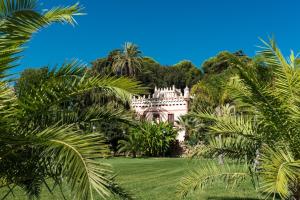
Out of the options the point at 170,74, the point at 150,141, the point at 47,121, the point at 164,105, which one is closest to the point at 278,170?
the point at 47,121

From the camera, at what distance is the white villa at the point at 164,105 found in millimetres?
41938

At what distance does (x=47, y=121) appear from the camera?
514cm

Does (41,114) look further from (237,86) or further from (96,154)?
(237,86)

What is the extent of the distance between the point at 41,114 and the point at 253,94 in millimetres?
3094

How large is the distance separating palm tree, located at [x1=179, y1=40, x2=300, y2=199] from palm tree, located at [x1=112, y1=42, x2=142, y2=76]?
36437mm

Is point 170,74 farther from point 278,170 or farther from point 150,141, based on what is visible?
point 278,170

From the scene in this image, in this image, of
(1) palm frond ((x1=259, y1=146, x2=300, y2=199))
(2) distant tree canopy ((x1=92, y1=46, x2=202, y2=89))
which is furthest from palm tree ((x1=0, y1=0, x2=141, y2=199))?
(2) distant tree canopy ((x1=92, y1=46, x2=202, y2=89))

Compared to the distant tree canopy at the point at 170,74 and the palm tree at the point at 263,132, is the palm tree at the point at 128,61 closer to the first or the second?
the distant tree canopy at the point at 170,74

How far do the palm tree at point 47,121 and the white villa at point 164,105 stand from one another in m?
35.9

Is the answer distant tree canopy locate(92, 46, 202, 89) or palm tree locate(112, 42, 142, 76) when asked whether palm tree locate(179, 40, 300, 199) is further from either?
distant tree canopy locate(92, 46, 202, 89)

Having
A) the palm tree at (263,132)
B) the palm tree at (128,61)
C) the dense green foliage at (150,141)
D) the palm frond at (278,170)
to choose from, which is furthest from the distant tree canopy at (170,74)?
the palm frond at (278,170)

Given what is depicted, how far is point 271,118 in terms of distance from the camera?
671 cm

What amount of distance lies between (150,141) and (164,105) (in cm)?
750

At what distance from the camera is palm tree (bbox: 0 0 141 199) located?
3.65 metres
